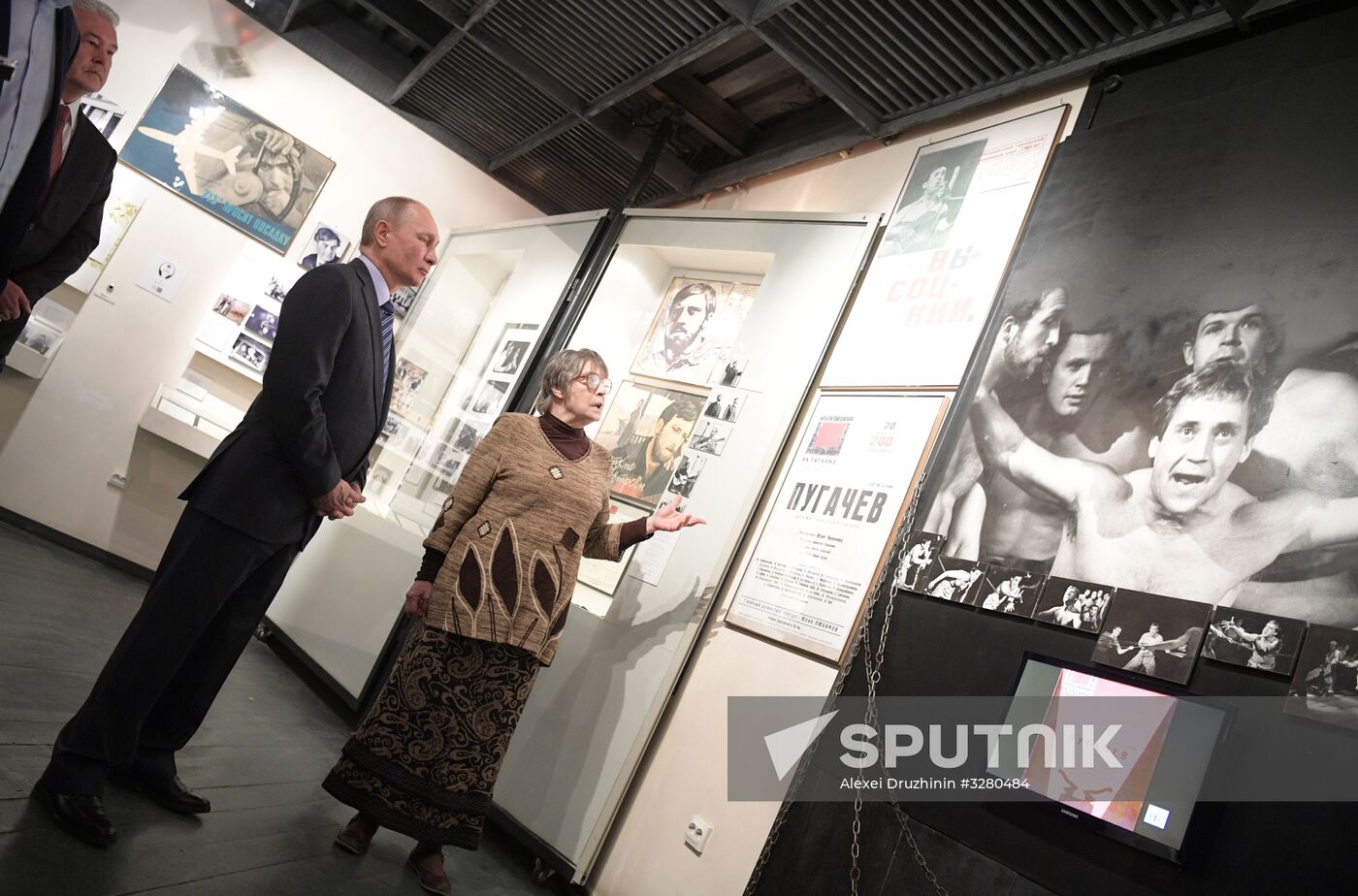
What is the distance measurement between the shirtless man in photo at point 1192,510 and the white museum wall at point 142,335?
17.8 ft

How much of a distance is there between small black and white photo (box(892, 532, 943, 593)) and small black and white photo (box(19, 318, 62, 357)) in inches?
207

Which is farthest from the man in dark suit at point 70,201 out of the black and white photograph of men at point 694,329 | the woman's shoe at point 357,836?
the black and white photograph of men at point 694,329

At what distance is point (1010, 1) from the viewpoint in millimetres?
3000

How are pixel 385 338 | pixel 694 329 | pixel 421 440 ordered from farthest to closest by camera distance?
pixel 421 440, pixel 694 329, pixel 385 338

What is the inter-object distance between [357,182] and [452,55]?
138 cm

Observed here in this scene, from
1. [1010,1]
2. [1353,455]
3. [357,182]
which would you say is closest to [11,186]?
[1353,455]

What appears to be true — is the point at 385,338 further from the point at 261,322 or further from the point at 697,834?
the point at 261,322

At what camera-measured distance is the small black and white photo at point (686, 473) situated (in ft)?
11.7

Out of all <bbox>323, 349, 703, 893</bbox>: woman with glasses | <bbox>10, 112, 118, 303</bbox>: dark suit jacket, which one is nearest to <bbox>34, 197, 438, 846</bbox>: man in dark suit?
<bbox>323, 349, 703, 893</bbox>: woman with glasses

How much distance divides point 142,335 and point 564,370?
400cm

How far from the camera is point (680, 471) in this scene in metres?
3.65

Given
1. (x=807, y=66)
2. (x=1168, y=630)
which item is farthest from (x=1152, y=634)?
(x=807, y=66)

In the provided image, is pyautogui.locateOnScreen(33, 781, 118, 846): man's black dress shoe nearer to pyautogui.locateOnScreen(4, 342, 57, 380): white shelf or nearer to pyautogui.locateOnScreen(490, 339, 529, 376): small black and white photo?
pyautogui.locateOnScreen(490, 339, 529, 376): small black and white photo

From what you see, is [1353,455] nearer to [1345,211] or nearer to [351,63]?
[1345,211]
